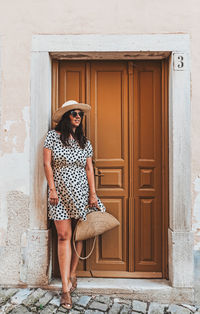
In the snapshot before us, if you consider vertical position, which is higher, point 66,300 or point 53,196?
point 53,196

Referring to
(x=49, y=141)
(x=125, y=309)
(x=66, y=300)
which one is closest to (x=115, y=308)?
(x=125, y=309)

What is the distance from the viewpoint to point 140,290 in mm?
3354

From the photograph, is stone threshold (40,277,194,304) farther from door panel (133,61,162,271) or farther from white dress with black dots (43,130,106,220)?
white dress with black dots (43,130,106,220)

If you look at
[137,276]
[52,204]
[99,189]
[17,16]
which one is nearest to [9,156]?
[52,204]

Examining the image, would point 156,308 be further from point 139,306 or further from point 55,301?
point 55,301

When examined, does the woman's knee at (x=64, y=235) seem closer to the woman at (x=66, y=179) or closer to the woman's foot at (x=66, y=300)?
the woman at (x=66, y=179)

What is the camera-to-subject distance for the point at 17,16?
348 centimetres

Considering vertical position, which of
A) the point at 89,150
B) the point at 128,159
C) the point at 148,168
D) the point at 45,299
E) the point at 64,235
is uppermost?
the point at 89,150

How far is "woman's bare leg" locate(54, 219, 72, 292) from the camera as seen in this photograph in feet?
10.7

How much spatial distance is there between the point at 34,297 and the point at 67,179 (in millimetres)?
1399

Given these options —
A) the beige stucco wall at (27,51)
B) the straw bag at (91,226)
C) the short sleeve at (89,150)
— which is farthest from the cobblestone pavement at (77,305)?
the short sleeve at (89,150)

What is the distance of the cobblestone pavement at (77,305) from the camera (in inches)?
121

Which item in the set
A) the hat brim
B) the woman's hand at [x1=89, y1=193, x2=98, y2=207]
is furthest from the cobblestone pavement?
the hat brim

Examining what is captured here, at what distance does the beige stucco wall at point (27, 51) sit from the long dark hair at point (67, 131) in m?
0.44
